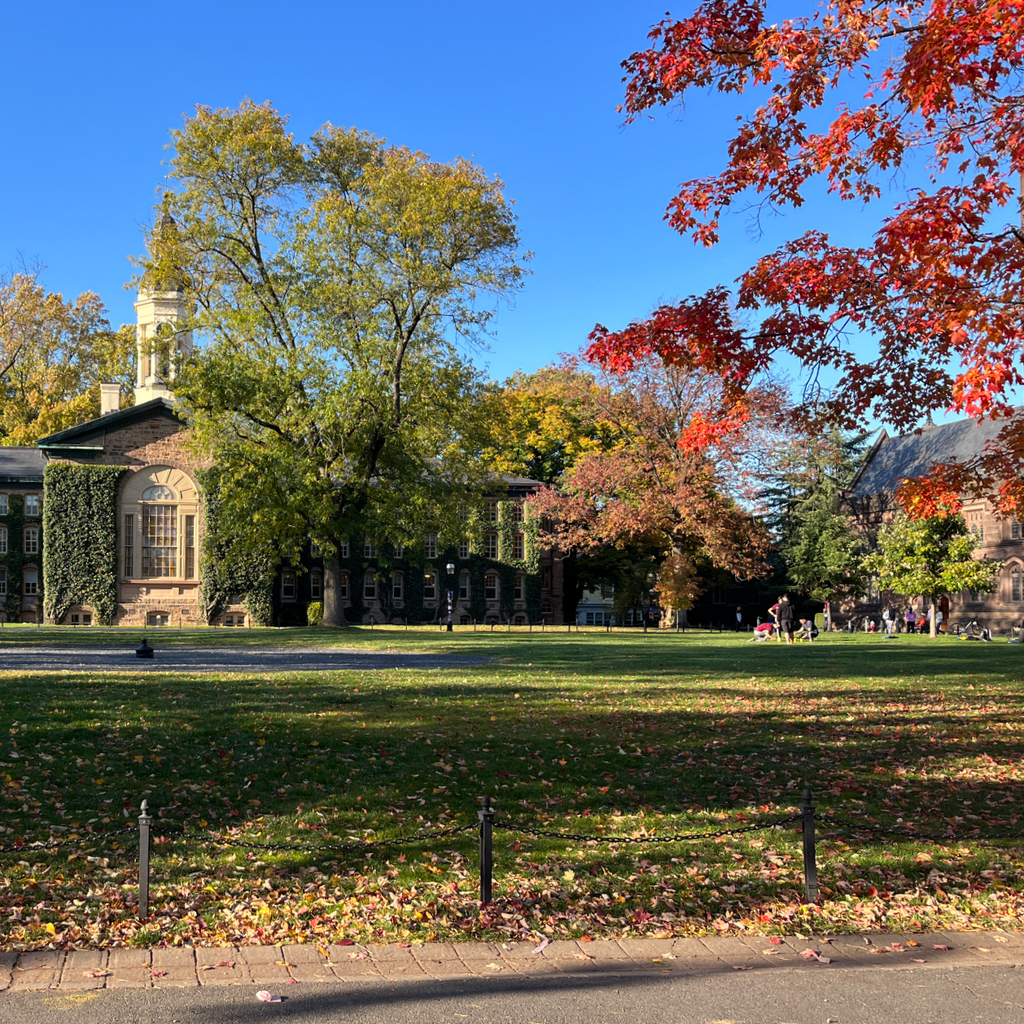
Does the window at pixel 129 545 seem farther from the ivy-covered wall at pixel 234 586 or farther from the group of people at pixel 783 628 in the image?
the group of people at pixel 783 628

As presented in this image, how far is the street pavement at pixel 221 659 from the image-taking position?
20297 millimetres

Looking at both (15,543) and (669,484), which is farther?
(15,543)

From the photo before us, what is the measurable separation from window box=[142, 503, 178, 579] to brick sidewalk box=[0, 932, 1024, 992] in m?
46.6

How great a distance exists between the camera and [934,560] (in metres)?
45.0

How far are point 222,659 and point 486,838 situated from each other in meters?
18.0

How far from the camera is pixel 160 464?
166 ft

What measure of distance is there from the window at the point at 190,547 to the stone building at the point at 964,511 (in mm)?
33793

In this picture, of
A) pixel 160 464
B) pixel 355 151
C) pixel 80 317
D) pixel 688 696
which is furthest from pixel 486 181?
pixel 80 317

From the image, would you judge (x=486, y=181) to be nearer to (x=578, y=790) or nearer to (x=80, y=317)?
(x=578, y=790)

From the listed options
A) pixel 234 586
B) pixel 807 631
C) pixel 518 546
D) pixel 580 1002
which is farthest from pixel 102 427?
pixel 580 1002

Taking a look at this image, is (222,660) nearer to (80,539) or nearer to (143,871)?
(143,871)

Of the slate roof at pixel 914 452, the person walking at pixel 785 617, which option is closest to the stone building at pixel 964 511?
the slate roof at pixel 914 452

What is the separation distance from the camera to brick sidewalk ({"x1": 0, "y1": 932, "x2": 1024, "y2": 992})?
19.3ft

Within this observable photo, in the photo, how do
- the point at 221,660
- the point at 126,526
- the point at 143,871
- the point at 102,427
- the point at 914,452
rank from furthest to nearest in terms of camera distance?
the point at 914,452
the point at 126,526
the point at 102,427
the point at 221,660
the point at 143,871
